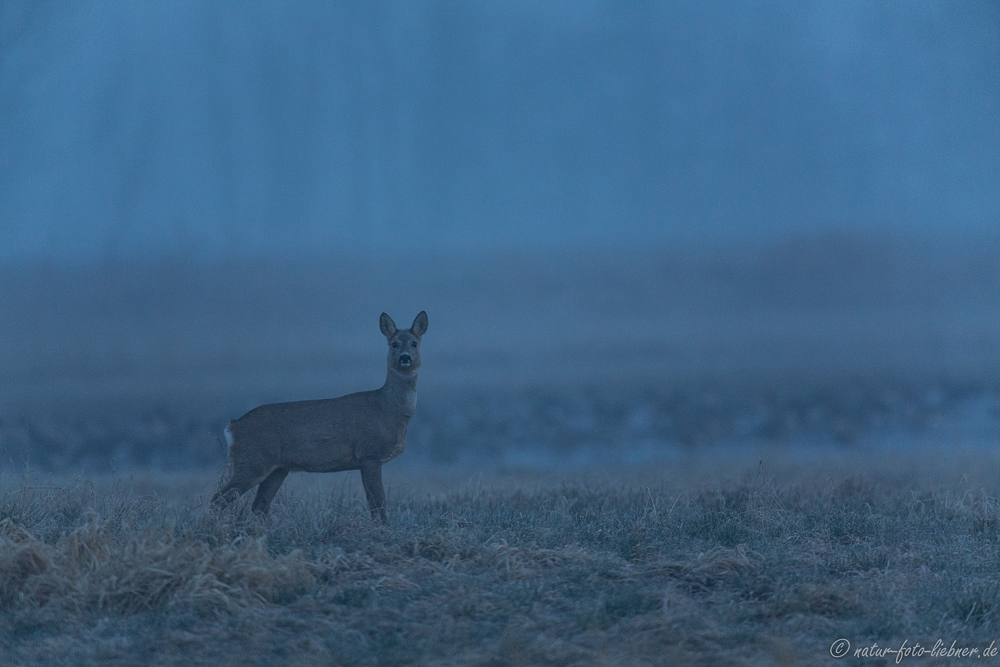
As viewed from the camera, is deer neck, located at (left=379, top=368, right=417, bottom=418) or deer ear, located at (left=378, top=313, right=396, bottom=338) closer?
deer neck, located at (left=379, top=368, right=417, bottom=418)

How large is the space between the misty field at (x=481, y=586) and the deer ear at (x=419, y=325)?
1.98m

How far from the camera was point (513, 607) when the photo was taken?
6.23m

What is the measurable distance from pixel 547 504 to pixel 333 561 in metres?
3.92

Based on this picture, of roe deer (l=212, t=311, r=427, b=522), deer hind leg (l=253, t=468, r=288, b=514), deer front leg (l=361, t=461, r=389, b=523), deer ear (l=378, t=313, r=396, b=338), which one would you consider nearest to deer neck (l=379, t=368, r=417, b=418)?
roe deer (l=212, t=311, r=427, b=522)

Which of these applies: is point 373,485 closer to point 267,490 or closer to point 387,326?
point 267,490

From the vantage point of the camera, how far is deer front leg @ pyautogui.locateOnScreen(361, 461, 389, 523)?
885 centimetres

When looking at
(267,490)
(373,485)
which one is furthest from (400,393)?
(267,490)

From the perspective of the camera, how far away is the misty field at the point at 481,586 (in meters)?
5.61

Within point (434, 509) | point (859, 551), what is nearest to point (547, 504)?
point (434, 509)

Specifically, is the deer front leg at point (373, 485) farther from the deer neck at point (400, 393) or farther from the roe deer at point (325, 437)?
the deer neck at point (400, 393)

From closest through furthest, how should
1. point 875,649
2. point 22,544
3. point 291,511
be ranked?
point 875,649, point 22,544, point 291,511

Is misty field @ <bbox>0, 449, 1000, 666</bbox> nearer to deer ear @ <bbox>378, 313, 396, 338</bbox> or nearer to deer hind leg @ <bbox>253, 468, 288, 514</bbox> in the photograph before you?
deer hind leg @ <bbox>253, 468, 288, 514</bbox>

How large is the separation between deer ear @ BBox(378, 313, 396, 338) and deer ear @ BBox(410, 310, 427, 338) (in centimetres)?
21

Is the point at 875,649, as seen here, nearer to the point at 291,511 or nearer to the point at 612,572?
the point at 612,572
